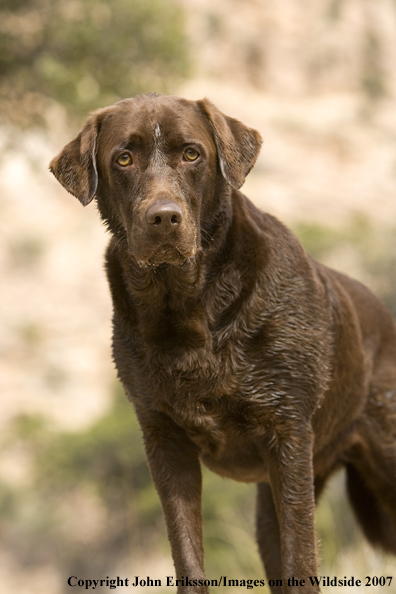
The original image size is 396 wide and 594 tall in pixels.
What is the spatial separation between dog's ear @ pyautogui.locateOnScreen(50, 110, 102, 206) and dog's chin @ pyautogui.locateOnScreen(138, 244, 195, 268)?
0.38 meters

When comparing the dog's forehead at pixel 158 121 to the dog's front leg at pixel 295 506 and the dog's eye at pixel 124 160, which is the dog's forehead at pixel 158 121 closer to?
the dog's eye at pixel 124 160

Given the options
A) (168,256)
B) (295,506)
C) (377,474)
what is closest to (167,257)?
(168,256)

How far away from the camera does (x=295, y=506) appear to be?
320 cm

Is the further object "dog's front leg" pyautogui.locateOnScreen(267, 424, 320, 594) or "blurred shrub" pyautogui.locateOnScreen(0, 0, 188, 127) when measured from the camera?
"blurred shrub" pyautogui.locateOnScreen(0, 0, 188, 127)

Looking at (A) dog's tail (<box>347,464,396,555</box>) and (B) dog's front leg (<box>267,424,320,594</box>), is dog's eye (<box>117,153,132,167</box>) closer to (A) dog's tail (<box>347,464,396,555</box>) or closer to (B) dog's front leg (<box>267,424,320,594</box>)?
(B) dog's front leg (<box>267,424,320,594</box>)

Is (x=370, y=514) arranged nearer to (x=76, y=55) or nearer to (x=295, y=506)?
(x=295, y=506)

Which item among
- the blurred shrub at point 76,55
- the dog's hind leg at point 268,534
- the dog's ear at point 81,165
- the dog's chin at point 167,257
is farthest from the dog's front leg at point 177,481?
the blurred shrub at point 76,55

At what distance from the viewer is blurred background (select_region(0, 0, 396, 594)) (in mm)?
10203

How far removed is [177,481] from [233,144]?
4.71ft

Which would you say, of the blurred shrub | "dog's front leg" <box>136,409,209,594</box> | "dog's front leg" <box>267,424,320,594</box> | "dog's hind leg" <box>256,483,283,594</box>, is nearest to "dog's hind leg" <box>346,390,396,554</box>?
"dog's hind leg" <box>256,483,283,594</box>

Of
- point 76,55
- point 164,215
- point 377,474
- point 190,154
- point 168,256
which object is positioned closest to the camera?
point 164,215

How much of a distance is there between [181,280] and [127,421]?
52.2 ft

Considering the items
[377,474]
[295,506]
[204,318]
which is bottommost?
[377,474]

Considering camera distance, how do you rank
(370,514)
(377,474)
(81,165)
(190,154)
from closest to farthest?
(190,154)
(81,165)
(377,474)
(370,514)
